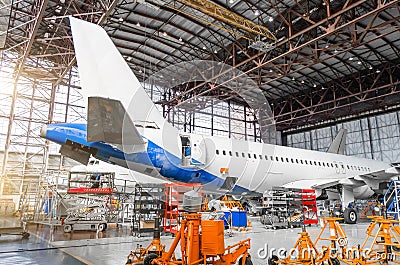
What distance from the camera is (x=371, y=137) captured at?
31250mm

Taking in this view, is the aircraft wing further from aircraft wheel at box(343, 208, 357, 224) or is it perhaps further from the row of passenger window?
the row of passenger window

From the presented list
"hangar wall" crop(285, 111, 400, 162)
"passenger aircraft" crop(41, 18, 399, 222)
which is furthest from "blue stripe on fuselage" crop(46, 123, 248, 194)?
"hangar wall" crop(285, 111, 400, 162)

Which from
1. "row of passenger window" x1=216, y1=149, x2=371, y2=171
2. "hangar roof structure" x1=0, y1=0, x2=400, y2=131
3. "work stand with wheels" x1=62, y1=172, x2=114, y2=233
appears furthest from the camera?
"hangar roof structure" x1=0, y1=0, x2=400, y2=131

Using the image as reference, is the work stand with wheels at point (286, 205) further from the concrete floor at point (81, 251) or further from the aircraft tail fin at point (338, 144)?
the aircraft tail fin at point (338, 144)

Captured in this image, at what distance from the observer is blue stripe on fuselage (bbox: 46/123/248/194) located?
740cm

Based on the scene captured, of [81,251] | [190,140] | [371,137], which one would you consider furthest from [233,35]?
[371,137]

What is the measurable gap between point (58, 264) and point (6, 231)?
4709mm

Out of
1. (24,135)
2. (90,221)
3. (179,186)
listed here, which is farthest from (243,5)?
(24,135)

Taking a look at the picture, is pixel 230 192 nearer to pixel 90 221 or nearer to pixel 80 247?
pixel 90 221

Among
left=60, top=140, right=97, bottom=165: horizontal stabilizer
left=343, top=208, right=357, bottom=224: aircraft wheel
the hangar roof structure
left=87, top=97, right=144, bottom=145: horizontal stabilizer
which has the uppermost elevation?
the hangar roof structure

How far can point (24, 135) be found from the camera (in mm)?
21703

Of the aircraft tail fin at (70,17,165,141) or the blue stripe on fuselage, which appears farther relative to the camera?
the blue stripe on fuselage

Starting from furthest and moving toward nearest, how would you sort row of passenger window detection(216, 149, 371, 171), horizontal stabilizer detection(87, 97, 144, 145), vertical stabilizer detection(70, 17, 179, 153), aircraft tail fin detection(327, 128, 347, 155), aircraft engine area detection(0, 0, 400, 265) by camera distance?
1. aircraft tail fin detection(327, 128, 347, 155)
2. row of passenger window detection(216, 149, 371, 171)
3. vertical stabilizer detection(70, 17, 179, 153)
4. aircraft engine area detection(0, 0, 400, 265)
5. horizontal stabilizer detection(87, 97, 144, 145)

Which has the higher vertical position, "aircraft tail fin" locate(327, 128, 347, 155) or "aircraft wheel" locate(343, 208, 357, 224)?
"aircraft tail fin" locate(327, 128, 347, 155)
